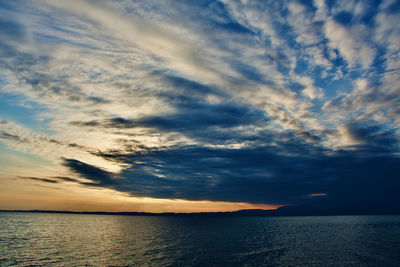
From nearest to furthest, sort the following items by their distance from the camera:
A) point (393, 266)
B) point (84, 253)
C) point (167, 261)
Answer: point (393, 266)
point (167, 261)
point (84, 253)

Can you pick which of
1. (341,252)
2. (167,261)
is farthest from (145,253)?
(341,252)

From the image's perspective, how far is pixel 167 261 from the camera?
4753 cm

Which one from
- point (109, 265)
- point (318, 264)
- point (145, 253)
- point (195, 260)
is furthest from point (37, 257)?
point (318, 264)

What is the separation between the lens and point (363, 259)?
50.2 meters

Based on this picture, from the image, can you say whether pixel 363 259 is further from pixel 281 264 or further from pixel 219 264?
pixel 219 264

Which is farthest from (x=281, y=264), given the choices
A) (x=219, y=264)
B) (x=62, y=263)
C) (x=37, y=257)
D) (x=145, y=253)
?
(x=37, y=257)

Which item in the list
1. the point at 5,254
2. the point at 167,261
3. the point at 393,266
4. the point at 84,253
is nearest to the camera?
→ the point at 393,266

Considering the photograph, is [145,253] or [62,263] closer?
[62,263]

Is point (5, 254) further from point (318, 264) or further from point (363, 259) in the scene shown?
point (363, 259)

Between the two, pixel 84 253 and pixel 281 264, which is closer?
pixel 281 264

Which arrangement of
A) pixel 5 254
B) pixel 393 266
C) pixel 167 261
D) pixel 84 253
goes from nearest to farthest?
pixel 393 266
pixel 167 261
pixel 5 254
pixel 84 253

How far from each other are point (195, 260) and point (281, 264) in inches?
684

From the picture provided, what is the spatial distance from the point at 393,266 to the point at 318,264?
45.4 feet

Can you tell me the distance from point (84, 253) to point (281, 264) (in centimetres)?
4514
